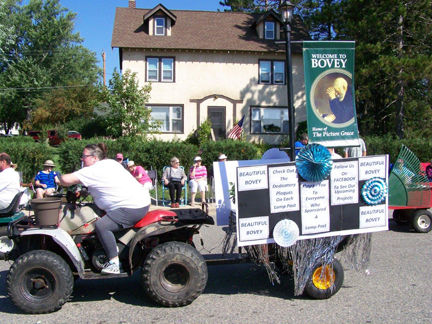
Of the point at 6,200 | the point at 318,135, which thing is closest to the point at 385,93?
the point at 318,135

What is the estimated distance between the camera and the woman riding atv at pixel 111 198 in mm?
4965

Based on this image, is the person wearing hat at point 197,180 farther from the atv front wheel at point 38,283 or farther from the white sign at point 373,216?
the atv front wheel at point 38,283

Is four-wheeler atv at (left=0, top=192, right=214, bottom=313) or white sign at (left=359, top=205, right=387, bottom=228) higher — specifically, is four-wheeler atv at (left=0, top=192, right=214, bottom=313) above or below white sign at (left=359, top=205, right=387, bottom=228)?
below

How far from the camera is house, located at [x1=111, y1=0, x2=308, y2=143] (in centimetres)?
2692

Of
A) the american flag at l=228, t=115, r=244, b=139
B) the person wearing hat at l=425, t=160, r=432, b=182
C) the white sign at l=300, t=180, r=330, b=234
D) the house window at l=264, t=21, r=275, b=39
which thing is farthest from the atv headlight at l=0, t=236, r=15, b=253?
the house window at l=264, t=21, r=275, b=39

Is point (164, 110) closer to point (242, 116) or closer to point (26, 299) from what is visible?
point (242, 116)

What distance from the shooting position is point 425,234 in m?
9.11

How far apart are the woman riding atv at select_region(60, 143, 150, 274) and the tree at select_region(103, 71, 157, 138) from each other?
18189mm

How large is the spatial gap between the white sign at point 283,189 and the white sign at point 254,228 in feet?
0.56

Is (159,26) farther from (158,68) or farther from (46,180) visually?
(46,180)

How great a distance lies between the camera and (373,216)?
540cm

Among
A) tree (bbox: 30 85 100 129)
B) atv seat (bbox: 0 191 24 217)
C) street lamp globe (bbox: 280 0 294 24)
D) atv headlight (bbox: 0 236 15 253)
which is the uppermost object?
tree (bbox: 30 85 100 129)

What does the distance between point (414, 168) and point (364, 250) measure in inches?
166

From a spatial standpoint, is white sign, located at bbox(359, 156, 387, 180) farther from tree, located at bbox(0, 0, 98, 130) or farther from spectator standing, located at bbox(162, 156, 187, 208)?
tree, located at bbox(0, 0, 98, 130)
